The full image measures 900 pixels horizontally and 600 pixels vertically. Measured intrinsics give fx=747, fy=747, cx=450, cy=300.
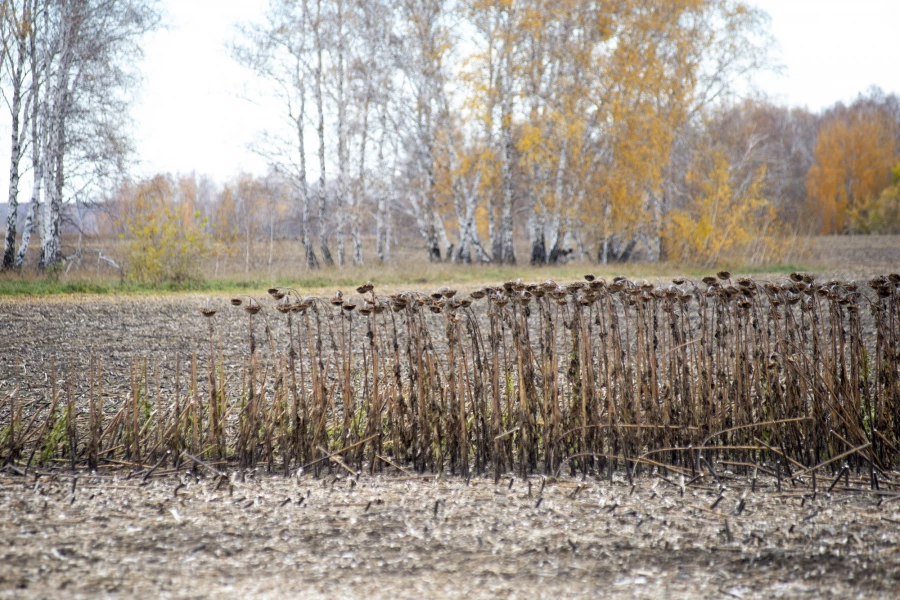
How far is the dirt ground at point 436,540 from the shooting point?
1.96 meters

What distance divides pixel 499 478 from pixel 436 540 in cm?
78

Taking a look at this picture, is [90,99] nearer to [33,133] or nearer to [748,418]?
[33,133]

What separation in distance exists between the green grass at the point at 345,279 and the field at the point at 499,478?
6.71 m

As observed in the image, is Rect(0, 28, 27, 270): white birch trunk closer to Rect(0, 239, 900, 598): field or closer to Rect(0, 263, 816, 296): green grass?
Rect(0, 263, 816, 296): green grass

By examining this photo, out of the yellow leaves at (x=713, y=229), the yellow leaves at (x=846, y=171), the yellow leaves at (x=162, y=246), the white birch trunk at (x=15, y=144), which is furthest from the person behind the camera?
the yellow leaves at (x=846, y=171)

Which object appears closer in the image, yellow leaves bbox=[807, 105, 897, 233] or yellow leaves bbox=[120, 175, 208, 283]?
yellow leaves bbox=[120, 175, 208, 283]

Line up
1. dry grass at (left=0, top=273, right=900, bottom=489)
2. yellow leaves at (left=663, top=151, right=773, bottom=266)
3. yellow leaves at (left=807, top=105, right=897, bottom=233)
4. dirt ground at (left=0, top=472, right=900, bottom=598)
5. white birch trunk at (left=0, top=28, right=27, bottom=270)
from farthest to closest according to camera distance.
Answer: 1. yellow leaves at (left=807, top=105, right=897, bottom=233)
2. yellow leaves at (left=663, top=151, right=773, bottom=266)
3. white birch trunk at (left=0, top=28, right=27, bottom=270)
4. dry grass at (left=0, top=273, right=900, bottom=489)
5. dirt ground at (left=0, top=472, right=900, bottom=598)

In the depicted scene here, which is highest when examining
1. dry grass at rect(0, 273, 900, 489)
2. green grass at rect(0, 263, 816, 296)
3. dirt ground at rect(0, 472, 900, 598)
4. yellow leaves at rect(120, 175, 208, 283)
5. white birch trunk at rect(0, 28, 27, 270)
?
white birch trunk at rect(0, 28, 27, 270)

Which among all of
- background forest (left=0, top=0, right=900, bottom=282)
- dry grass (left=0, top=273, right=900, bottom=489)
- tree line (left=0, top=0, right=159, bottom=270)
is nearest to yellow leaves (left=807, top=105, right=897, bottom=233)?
background forest (left=0, top=0, right=900, bottom=282)

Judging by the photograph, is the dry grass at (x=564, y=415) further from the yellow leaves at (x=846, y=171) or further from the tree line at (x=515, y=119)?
the yellow leaves at (x=846, y=171)

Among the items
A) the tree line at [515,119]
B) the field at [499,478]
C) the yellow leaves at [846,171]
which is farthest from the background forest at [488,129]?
the yellow leaves at [846,171]

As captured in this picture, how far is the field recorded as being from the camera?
2.06m

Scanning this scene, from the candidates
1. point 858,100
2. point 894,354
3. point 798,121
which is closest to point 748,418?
point 894,354

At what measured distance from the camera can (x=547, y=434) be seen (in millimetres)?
3197
